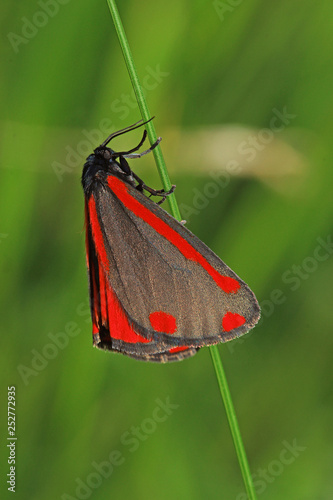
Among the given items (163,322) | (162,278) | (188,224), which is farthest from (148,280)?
(188,224)

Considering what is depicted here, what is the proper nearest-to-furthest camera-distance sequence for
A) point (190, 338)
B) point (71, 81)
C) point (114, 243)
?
point (190, 338)
point (114, 243)
point (71, 81)

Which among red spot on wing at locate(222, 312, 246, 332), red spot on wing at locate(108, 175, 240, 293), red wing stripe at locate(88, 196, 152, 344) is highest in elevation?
red spot on wing at locate(108, 175, 240, 293)

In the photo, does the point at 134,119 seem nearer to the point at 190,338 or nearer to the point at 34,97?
the point at 34,97

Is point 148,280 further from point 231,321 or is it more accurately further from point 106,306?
point 231,321

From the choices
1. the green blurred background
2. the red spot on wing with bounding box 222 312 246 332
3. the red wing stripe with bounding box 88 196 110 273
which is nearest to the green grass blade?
the red spot on wing with bounding box 222 312 246 332

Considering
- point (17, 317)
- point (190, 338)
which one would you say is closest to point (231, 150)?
point (190, 338)

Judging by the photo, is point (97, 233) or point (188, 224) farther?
point (188, 224)

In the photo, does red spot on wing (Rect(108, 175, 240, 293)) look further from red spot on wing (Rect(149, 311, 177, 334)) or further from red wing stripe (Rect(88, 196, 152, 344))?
red spot on wing (Rect(149, 311, 177, 334))

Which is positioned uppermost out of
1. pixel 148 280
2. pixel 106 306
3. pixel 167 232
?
pixel 167 232
